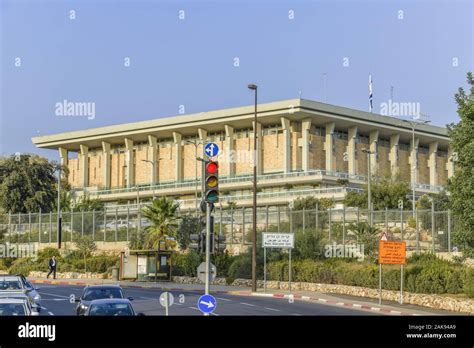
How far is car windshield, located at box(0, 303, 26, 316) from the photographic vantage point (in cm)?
1939

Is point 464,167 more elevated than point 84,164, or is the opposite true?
point 84,164

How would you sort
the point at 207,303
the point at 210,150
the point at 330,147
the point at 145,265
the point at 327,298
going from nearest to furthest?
the point at 207,303 < the point at 210,150 < the point at 327,298 < the point at 145,265 < the point at 330,147

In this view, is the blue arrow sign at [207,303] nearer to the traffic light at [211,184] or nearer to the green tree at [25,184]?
the traffic light at [211,184]

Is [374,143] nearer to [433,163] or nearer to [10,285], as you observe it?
[433,163]

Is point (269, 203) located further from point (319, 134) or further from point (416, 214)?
point (416, 214)

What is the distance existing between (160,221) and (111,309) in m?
37.8

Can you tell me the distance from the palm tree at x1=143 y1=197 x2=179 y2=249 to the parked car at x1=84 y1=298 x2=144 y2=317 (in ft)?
121

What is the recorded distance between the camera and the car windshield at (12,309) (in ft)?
63.6

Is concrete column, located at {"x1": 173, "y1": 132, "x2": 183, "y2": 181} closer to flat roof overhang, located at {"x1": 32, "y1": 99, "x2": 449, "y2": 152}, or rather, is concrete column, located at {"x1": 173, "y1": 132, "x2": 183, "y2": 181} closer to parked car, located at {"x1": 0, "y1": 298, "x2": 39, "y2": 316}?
flat roof overhang, located at {"x1": 32, "y1": 99, "x2": 449, "y2": 152}

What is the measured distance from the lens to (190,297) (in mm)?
39156

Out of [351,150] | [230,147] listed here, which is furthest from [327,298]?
[230,147]

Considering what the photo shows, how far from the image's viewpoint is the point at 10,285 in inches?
1136
